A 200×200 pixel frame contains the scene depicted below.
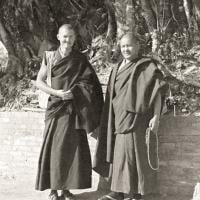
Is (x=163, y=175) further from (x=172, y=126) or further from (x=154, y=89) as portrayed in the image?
(x=154, y=89)

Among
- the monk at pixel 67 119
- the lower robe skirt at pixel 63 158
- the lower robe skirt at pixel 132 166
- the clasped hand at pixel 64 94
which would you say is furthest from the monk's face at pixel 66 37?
the lower robe skirt at pixel 132 166

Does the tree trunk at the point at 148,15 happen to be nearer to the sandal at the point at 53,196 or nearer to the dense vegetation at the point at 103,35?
the dense vegetation at the point at 103,35

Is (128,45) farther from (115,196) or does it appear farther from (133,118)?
(115,196)

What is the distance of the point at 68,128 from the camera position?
532cm

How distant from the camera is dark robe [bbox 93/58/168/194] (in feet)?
16.5

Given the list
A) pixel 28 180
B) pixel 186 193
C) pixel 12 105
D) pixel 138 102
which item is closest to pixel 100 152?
pixel 138 102

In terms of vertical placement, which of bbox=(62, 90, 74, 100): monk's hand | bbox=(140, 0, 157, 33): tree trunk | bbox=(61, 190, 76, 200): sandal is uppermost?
bbox=(140, 0, 157, 33): tree trunk

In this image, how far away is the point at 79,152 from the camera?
5.33 m

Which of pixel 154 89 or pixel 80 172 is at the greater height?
pixel 154 89

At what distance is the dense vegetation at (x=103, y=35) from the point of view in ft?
22.7

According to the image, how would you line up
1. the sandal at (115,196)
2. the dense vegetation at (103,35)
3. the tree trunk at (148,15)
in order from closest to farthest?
the sandal at (115,196) → the dense vegetation at (103,35) → the tree trunk at (148,15)

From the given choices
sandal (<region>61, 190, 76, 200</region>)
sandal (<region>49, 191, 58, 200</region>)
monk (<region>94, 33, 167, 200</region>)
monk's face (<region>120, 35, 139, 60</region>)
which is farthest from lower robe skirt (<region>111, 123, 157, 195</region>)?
monk's face (<region>120, 35, 139, 60</region>)

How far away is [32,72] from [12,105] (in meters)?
0.92

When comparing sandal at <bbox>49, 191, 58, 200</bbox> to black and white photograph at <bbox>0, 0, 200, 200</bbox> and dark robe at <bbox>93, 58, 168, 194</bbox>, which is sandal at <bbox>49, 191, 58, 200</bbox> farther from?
dark robe at <bbox>93, 58, 168, 194</bbox>
